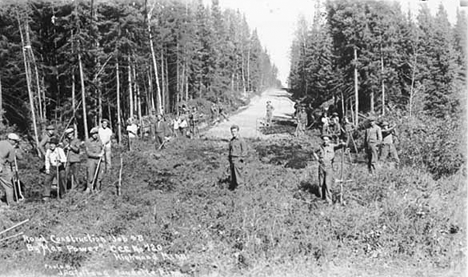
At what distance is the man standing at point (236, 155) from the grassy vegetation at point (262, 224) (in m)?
0.32

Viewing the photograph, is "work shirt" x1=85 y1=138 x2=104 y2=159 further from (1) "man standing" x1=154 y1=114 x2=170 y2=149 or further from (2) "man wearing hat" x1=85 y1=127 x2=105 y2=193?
(1) "man standing" x1=154 y1=114 x2=170 y2=149

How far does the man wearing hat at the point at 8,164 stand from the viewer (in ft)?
34.6

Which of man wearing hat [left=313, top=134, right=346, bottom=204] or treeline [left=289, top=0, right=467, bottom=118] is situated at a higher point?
treeline [left=289, top=0, right=467, bottom=118]

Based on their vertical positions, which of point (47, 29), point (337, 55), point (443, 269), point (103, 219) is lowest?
point (443, 269)

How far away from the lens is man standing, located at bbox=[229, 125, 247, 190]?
11.6 meters

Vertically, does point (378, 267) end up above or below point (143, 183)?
below

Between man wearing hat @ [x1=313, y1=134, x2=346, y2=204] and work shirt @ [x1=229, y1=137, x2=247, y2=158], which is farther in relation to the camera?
work shirt @ [x1=229, y1=137, x2=247, y2=158]

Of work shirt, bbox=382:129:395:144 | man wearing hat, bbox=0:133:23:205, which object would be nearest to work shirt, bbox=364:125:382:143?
work shirt, bbox=382:129:395:144

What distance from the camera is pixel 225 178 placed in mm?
13281

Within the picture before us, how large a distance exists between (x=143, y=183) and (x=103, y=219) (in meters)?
2.85

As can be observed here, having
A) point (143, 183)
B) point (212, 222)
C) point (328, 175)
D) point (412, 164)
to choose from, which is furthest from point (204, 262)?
point (412, 164)

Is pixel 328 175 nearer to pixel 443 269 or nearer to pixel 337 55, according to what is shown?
pixel 443 269

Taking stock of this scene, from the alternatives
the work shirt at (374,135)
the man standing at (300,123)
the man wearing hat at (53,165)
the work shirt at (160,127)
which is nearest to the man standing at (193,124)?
the work shirt at (160,127)

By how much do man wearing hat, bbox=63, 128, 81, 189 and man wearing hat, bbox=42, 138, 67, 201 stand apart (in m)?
0.33
